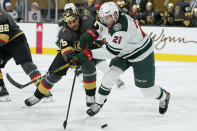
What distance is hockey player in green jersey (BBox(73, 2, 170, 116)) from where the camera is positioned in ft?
9.17

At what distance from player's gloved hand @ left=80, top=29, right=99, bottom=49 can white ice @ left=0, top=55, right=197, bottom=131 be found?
24.0 inches

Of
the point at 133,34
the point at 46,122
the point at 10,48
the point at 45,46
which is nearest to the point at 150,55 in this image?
Answer: the point at 133,34

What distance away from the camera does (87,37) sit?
123 inches

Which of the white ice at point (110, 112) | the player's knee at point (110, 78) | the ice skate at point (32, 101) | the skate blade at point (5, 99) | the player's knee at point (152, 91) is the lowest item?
the white ice at point (110, 112)

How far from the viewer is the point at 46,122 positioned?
10.0ft

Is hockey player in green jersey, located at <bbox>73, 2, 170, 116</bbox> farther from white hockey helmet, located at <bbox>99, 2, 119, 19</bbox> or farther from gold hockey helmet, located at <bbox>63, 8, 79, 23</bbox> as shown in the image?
gold hockey helmet, located at <bbox>63, 8, 79, 23</bbox>

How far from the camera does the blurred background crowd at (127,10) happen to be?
7590 mm

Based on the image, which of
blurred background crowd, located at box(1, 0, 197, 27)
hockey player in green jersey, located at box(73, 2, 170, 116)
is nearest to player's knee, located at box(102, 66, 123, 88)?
hockey player in green jersey, located at box(73, 2, 170, 116)

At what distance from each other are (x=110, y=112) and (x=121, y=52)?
0.67 m

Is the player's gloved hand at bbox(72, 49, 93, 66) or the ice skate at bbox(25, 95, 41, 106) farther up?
the player's gloved hand at bbox(72, 49, 93, 66)

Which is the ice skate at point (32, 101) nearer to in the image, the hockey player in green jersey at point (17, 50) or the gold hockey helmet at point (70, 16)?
the hockey player in green jersey at point (17, 50)

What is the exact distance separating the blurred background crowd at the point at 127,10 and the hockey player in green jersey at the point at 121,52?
448 centimetres

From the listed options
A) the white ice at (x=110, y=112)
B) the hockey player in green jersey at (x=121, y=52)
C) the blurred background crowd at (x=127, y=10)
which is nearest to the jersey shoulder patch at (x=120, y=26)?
the hockey player in green jersey at (x=121, y=52)

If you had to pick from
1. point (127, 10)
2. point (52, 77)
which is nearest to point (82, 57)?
point (52, 77)
